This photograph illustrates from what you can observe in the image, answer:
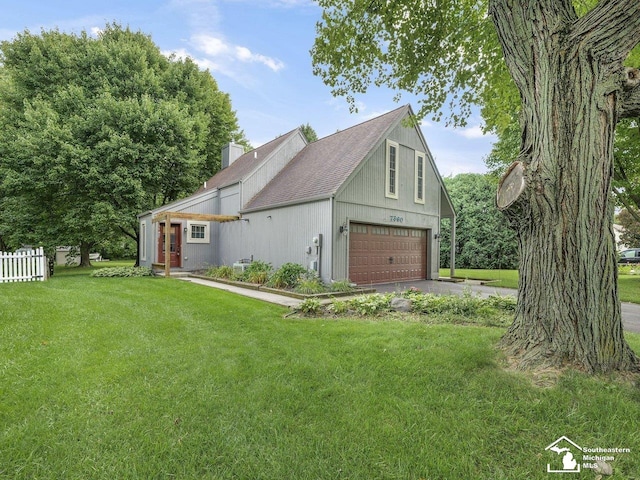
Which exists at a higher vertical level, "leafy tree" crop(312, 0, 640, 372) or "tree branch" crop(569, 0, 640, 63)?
"tree branch" crop(569, 0, 640, 63)

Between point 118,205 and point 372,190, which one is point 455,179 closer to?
point 372,190

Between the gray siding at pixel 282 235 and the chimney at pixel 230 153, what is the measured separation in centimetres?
654

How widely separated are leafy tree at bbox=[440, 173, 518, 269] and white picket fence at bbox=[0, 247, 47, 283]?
18.4 m

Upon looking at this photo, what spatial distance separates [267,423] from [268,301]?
203 inches

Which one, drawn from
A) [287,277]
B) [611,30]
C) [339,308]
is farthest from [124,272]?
[611,30]

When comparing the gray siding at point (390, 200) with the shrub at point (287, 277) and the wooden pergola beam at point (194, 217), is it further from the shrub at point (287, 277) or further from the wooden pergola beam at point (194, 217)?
the wooden pergola beam at point (194, 217)

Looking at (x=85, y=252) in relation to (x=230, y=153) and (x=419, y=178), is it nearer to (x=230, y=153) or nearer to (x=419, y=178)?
(x=230, y=153)

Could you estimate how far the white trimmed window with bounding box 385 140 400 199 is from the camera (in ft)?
37.7

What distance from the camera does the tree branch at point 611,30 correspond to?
2951mm

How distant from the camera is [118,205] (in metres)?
15.1

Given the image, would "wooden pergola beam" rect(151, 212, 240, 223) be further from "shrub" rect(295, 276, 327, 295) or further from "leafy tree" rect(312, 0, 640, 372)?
"leafy tree" rect(312, 0, 640, 372)

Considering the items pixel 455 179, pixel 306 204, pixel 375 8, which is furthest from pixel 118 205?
pixel 455 179

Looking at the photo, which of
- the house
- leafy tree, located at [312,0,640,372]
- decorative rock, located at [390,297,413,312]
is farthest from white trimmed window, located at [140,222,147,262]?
leafy tree, located at [312,0,640,372]

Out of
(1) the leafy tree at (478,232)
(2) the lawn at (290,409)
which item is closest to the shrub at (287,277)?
(2) the lawn at (290,409)
